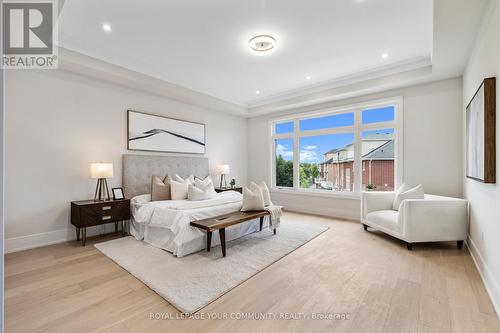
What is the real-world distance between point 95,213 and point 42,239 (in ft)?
2.78

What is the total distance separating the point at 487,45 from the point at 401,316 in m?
2.76

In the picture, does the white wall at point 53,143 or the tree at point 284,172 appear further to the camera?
the tree at point 284,172

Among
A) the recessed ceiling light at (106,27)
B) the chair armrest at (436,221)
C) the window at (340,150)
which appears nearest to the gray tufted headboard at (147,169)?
the recessed ceiling light at (106,27)

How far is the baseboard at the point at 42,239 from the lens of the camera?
318 cm

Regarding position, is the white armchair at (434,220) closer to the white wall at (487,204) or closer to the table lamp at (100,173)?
the white wall at (487,204)

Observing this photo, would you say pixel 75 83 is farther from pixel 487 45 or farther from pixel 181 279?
pixel 487 45

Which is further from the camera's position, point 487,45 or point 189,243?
point 189,243

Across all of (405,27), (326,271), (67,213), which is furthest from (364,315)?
(67,213)

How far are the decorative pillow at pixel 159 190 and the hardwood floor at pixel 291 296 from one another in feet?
4.25

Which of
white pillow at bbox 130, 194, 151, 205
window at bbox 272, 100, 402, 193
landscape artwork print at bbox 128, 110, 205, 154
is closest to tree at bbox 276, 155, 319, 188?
window at bbox 272, 100, 402, 193

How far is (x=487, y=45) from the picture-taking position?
7.65 ft

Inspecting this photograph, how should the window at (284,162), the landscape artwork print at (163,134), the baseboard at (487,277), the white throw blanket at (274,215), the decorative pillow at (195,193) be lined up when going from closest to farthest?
the baseboard at (487,277) < the white throw blanket at (274,215) < the decorative pillow at (195,193) < the landscape artwork print at (163,134) < the window at (284,162)

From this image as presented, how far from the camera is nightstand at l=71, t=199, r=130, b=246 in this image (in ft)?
11.1

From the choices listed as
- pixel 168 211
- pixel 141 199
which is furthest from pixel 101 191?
pixel 168 211
